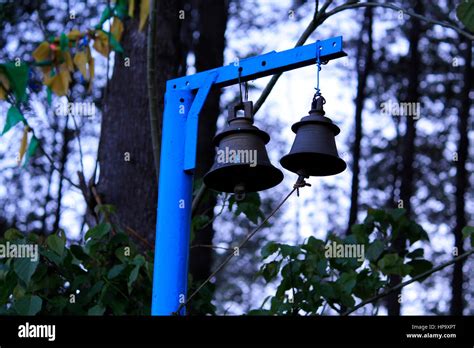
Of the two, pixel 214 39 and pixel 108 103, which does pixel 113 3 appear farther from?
pixel 214 39

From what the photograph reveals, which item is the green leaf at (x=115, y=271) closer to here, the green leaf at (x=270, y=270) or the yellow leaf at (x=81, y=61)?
the green leaf at (x=270, y=270)

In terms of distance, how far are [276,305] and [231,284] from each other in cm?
1172

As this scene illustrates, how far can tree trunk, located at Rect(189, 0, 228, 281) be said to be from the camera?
9.90m

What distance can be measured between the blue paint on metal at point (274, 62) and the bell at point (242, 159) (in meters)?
0.15

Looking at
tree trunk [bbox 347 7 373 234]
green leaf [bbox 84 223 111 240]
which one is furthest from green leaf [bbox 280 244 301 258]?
tree trunk [bbox 347 7 373 234]

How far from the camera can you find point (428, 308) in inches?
627

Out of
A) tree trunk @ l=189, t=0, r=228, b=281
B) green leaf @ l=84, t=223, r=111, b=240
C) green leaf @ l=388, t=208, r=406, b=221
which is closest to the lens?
green leaf @ l=84, t=223, r=111, b=240

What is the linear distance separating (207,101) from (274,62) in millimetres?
5096

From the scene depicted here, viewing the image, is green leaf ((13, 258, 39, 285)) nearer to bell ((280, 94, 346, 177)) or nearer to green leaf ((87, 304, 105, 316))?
green leaf ((87, 304, 105, 316))

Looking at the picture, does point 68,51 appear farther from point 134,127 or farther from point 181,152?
point 181,152

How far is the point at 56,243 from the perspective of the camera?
6.28 m

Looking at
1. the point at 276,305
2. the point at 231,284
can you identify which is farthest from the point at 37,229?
the point at 276,305

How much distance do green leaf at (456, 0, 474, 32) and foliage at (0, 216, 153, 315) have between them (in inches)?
94.2

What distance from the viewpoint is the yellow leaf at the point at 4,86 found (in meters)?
6.41
